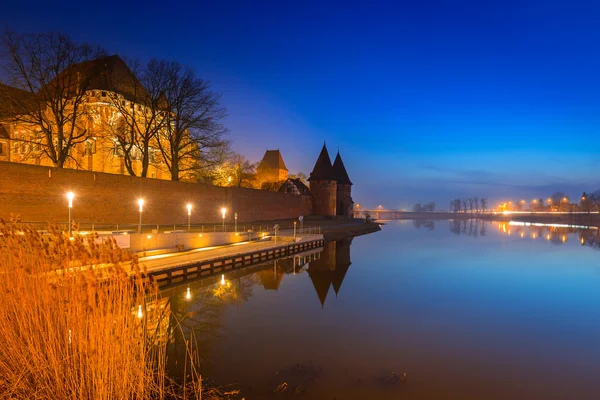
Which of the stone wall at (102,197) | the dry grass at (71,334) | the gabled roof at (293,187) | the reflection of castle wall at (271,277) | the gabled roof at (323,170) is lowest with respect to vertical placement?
the reflection of castle wall at (271,277)

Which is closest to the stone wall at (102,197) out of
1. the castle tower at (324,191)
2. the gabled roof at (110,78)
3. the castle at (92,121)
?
the castle at (92,121)

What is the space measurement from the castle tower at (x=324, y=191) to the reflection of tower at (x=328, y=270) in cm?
2614

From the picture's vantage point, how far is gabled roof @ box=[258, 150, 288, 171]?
7676 cm

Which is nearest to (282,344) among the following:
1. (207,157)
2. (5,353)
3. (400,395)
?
(400,395)

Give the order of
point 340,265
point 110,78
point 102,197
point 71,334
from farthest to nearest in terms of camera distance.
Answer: point 110,78 → point 340,265 → point 102,197 → point 71,334

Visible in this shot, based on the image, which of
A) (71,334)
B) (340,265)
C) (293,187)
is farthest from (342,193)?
(71,334)

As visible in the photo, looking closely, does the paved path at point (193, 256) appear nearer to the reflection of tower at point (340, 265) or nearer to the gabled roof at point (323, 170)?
the reflection of tower at point (340, 265)

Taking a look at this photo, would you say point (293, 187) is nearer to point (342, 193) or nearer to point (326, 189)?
point (326, 189)

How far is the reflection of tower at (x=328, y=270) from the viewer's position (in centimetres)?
1686

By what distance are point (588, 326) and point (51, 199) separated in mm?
22414

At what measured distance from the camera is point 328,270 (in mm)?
21203

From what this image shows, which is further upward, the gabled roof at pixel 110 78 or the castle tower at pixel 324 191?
the gabled roof at pixel 110 78

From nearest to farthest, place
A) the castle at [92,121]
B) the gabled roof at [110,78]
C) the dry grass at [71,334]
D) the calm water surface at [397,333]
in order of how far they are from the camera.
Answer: the dry grass at [71,334] → the calm water surface at [397,333] → the castle at [92,121] → the gabled roof at [110,78]

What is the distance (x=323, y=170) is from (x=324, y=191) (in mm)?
3485
